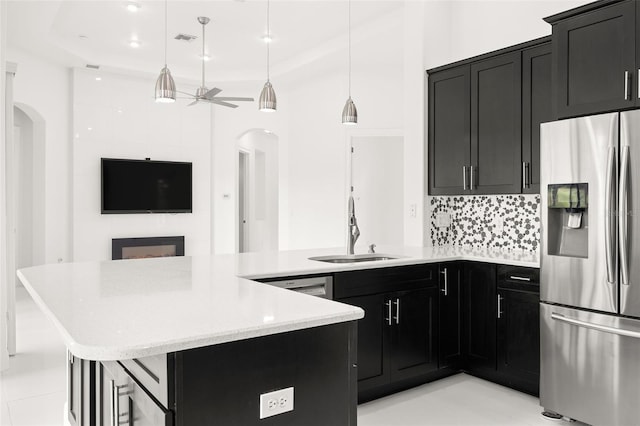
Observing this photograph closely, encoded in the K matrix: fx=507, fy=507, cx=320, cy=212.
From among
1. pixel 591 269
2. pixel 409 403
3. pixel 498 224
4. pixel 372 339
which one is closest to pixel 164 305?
pixel 372 339

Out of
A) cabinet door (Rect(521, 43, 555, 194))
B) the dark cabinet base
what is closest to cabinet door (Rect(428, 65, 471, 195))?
cabinet door (Rect(521, 43, 555, 194))

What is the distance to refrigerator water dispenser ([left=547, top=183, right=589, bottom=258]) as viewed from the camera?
2.87 meters

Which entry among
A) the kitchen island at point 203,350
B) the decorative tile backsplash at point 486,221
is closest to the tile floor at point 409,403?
the decorative tile backsplash at point 486,221

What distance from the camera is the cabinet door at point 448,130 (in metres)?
4.24

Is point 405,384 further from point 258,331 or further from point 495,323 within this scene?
point 258,331

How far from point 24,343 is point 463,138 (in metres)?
4.37

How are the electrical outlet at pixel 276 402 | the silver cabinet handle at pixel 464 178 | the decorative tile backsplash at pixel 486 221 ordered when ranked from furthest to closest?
the silver cabinet handle at pixel 464 178 < the decorative tile backsplash at pixel 486 221 < the electrical outlet at pixel 276 402

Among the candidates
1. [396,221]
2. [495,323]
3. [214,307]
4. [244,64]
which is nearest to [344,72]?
[244,64]

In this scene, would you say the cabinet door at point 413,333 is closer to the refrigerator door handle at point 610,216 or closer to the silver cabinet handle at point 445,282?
the silver cabinet handle at point 445,282

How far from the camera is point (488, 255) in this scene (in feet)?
12.2

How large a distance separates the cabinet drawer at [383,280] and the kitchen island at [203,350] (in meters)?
1.00

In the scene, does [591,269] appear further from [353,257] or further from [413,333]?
[353,257]


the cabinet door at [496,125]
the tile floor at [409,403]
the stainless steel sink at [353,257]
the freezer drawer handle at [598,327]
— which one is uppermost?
the cabinet door at [496,125]

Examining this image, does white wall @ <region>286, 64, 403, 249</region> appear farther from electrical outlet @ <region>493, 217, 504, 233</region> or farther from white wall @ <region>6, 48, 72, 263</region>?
white wall @ <region>6, 48, 72, 263</region>
